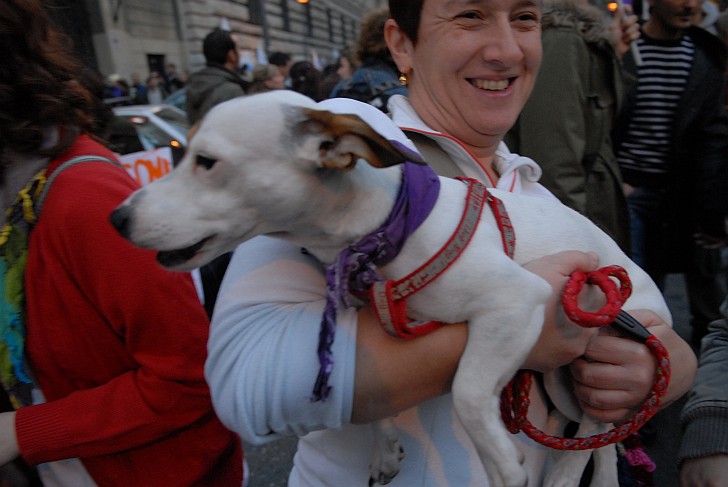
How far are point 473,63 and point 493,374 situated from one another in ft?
2.57

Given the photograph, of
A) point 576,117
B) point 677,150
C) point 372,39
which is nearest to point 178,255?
point 576,117

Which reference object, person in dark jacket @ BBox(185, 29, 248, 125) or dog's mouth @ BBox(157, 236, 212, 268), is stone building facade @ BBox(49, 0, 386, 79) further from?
dog's mouth @ BBox(157, 236, 212, 268)

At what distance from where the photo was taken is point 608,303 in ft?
3.59

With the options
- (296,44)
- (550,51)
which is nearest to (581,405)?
(550,51)

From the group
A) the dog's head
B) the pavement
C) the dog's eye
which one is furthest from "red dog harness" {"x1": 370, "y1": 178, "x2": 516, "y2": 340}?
the pavement

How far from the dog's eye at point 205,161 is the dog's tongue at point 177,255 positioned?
0.14m

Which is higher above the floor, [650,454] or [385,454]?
[385,454]

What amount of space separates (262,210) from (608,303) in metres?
0.71

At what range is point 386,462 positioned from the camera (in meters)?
1.15

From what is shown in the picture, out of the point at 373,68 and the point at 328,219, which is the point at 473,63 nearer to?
the point at 328,219

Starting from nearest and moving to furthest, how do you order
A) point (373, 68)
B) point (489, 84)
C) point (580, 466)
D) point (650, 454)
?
1. point (580, 466)
2. point (489, 84)
3. point (650, 454)
4. point (373, 68)

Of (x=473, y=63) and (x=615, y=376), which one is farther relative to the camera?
(x=473, y=63)

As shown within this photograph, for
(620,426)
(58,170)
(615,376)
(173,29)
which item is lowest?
(620,426)

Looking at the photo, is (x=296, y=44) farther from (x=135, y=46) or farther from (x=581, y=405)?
(x=581, y=405)
